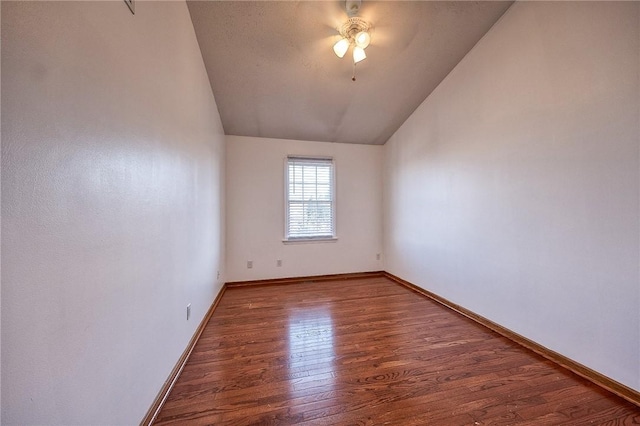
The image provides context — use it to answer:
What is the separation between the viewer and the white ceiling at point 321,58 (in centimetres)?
206

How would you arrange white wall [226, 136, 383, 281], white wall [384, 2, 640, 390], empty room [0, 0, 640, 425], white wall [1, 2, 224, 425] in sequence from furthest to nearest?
white wall [226, 136, 383, 281], white wall [384, 2, 640, 390], empty room [0, 0, 640, 425], white wall [1, 2, 224, 425]

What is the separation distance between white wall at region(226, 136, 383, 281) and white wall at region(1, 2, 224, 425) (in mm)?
2101

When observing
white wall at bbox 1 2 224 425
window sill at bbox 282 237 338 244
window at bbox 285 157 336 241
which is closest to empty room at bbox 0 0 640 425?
white wall at bbox 1 2 224 425

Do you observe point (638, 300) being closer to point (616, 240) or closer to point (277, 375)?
point (616, 240)

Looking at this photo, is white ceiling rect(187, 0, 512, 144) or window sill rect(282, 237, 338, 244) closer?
white ceiling rect(187, 0, 512, 144)

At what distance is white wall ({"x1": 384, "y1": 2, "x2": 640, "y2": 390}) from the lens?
1.50 metres

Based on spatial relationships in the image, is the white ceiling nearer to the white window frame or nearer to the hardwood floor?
the white window frame

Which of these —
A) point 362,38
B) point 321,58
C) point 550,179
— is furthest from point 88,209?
point 550,179

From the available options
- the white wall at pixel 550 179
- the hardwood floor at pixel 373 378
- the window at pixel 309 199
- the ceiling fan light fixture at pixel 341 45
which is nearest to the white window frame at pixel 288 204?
the window at pixel 309 199

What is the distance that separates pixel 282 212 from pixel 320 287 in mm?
1330

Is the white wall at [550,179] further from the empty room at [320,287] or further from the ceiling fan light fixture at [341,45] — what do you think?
the ceiling fan light fixture at [341,45]

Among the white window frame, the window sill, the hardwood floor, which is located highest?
the white window frame

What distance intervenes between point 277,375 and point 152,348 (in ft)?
2.65

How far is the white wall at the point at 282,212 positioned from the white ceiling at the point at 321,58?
45 cm
